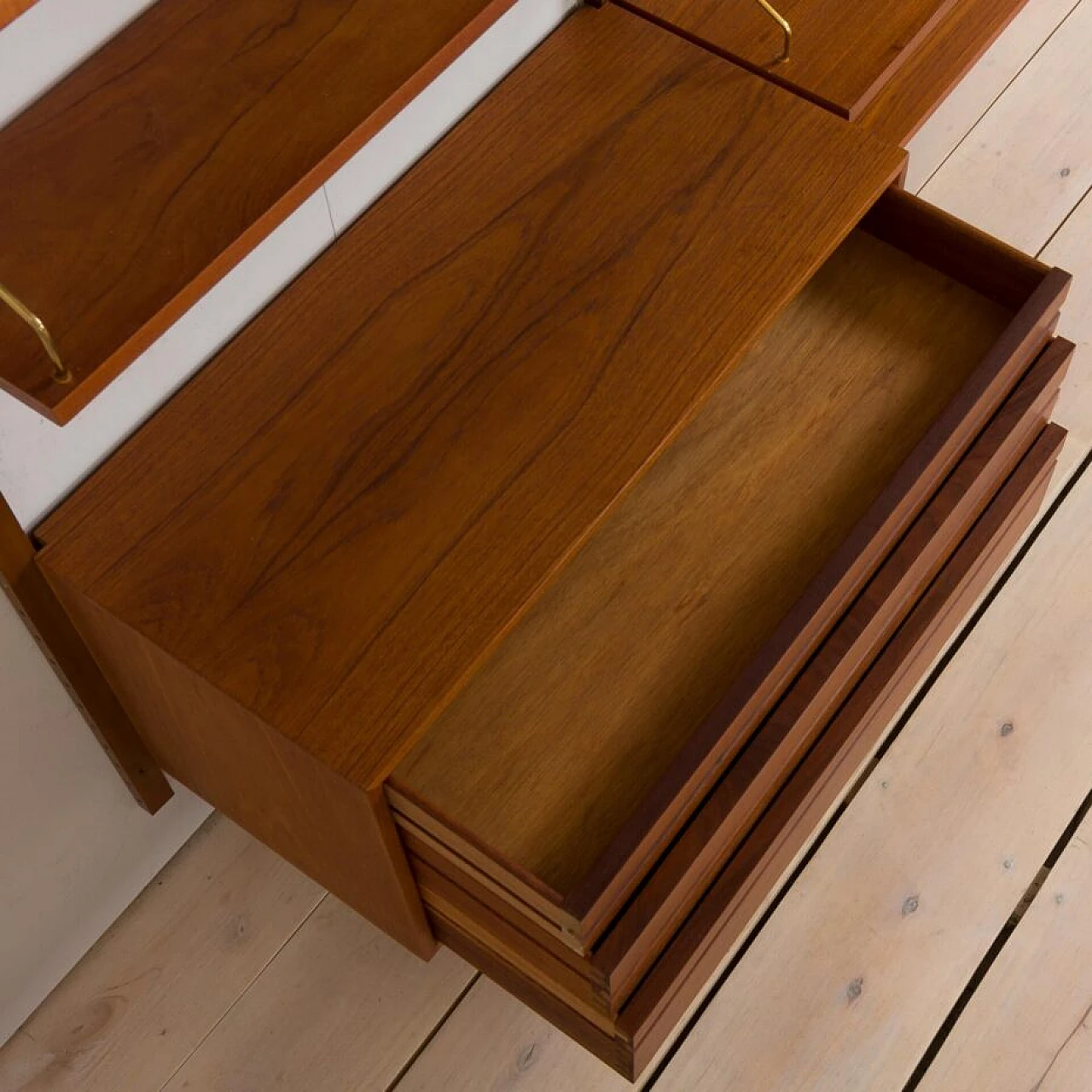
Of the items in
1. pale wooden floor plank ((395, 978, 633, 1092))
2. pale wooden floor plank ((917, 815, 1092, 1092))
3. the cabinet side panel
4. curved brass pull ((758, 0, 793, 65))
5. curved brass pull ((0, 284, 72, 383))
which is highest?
curved brass pull ((758, 0, 793, 65))

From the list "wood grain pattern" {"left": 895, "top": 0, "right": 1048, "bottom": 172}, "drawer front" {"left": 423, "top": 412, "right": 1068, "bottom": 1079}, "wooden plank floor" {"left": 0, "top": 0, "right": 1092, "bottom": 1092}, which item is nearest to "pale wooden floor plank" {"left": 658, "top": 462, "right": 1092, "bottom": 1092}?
"wooden plank floor" {"left": 0, "top": 0, "right": 1092, "bottom": 1092}

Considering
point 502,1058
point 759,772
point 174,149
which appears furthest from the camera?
point 502,1058

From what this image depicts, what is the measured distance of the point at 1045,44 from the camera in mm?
1809

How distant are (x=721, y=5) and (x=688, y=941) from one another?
669 mm

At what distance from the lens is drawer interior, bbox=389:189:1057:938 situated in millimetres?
983

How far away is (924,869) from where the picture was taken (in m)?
1.38

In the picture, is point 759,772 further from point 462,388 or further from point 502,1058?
point 502,1058

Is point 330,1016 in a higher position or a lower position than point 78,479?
lower

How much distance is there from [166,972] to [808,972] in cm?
51

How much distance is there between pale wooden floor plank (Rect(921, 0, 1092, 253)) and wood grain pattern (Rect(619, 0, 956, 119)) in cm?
46

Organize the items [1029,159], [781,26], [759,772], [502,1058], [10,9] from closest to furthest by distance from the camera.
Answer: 1. [10,9]
2. [759,772]
3. [781,26]
4. [502,1058]
5. [1029,159]

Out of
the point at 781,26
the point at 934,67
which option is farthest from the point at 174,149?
the point at 934,67

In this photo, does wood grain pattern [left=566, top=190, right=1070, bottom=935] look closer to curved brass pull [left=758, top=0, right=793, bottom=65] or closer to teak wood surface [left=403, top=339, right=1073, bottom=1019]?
teak wood surface [left=403, top=339, right=1073, bottom=1019]

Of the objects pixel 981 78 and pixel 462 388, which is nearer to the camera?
pixel 462 388
